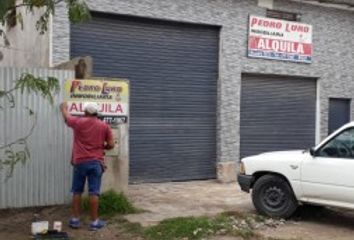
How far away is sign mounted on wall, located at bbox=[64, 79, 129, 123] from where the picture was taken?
10078 millimetres

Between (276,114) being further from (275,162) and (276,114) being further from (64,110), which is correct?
(64,110)

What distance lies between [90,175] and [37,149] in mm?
1430

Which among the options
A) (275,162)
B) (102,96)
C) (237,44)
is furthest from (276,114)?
(102,96)

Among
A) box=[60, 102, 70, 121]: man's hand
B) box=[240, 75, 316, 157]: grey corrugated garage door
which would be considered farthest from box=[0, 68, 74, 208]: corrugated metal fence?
box=[240, 75, 316, 157]: grey corrugated garage door

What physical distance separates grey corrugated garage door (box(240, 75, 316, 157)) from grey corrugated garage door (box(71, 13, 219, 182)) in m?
1.08

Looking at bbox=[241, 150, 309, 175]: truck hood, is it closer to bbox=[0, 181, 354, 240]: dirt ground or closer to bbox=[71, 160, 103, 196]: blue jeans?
bbox=[0, 181, 354, 240]: dirt ground

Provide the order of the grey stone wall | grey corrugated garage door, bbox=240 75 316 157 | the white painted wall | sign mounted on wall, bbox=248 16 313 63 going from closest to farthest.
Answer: the white painted wall → the grey stone wall → sign mounted on wall, bbox=248 16 313 63 → grey corrugated garage door, bbox=240 75 316 157

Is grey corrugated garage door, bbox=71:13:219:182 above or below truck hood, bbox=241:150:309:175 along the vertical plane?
above

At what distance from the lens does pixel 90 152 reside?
8812 mm

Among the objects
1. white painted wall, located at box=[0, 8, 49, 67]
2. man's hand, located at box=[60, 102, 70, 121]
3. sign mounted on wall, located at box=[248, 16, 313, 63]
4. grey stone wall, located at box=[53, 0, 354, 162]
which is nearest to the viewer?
man's hand, located at box=[60, 102, 70, 121]

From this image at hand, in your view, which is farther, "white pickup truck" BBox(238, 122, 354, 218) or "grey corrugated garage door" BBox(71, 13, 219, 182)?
"grey corrugated garage door" BBox(71, 13, 219, 182)

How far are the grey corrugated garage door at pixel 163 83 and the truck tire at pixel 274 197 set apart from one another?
13.2 ft

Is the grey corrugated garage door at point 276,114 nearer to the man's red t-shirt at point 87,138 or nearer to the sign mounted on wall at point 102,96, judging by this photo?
the sign mounted on wall at point 102,96

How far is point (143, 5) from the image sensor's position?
43.2 feet
